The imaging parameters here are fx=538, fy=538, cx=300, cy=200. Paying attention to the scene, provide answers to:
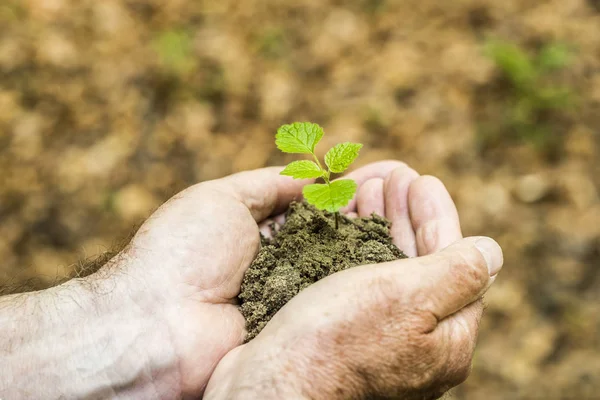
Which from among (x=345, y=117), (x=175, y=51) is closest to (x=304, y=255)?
(x=345, y=117)

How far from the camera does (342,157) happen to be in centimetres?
213

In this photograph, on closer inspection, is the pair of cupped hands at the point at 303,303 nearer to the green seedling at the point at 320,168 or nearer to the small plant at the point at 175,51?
the green seedling at the point at 320,168

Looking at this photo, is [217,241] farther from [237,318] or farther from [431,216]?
[431,216]

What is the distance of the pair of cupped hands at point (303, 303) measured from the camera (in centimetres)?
171

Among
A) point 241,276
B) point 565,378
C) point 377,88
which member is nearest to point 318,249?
point 241,276

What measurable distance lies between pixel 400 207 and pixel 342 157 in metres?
0.47

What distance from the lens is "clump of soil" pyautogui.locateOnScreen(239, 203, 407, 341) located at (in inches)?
81.2

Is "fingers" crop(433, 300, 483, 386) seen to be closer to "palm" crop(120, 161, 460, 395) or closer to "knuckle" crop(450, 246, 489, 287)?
"knuckle" crop(450, 246, 489, 287)

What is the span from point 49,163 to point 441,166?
9.80ft

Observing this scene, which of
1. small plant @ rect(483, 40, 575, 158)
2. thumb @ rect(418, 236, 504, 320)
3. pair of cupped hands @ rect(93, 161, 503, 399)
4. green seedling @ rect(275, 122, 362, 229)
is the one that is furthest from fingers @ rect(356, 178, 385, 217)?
small plant @ rect(483, 40, 575, 158)

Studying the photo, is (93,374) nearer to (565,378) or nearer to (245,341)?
(245,341)

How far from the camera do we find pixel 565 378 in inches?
129

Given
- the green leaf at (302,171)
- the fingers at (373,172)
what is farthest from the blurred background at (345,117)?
the green leaf at (302,171)

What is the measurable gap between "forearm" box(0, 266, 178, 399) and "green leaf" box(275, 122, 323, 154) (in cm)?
85
